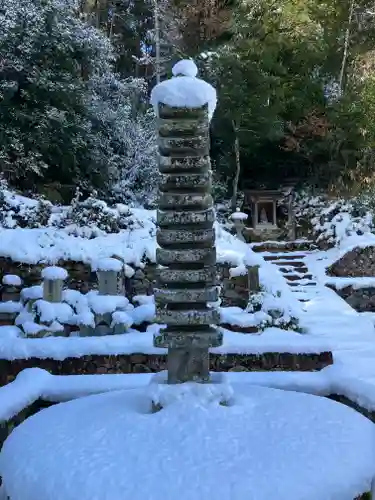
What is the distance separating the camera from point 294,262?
12.1 meters

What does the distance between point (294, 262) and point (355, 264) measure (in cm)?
130

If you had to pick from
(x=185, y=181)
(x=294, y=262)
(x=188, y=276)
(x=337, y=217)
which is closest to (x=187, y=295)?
(x=188, y=276)

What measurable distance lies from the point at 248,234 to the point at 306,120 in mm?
3634

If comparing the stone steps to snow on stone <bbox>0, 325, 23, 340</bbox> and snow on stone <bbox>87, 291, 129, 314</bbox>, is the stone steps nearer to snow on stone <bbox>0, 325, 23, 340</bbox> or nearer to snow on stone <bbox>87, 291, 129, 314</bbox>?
snow on stone <bbox>87, 291, 129, 314</bbox>

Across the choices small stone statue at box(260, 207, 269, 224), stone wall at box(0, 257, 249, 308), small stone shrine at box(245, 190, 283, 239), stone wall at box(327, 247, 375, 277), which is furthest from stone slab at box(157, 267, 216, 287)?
small stone statue at box(260, 207, 269, 224)

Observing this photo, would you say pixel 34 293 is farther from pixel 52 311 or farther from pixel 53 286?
pixel 52 311

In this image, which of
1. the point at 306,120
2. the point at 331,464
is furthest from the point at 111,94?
the point at 331,464

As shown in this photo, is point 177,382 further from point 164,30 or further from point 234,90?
point 164,30

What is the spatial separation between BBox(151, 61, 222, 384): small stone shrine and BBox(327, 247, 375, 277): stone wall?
869cm

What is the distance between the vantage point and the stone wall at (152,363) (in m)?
4.62

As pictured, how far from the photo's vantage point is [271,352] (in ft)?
15.5

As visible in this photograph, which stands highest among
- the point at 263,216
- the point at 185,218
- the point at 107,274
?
the point at 263,216

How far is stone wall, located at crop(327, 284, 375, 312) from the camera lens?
10.4 m

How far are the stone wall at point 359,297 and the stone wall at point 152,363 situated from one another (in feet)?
19.2
